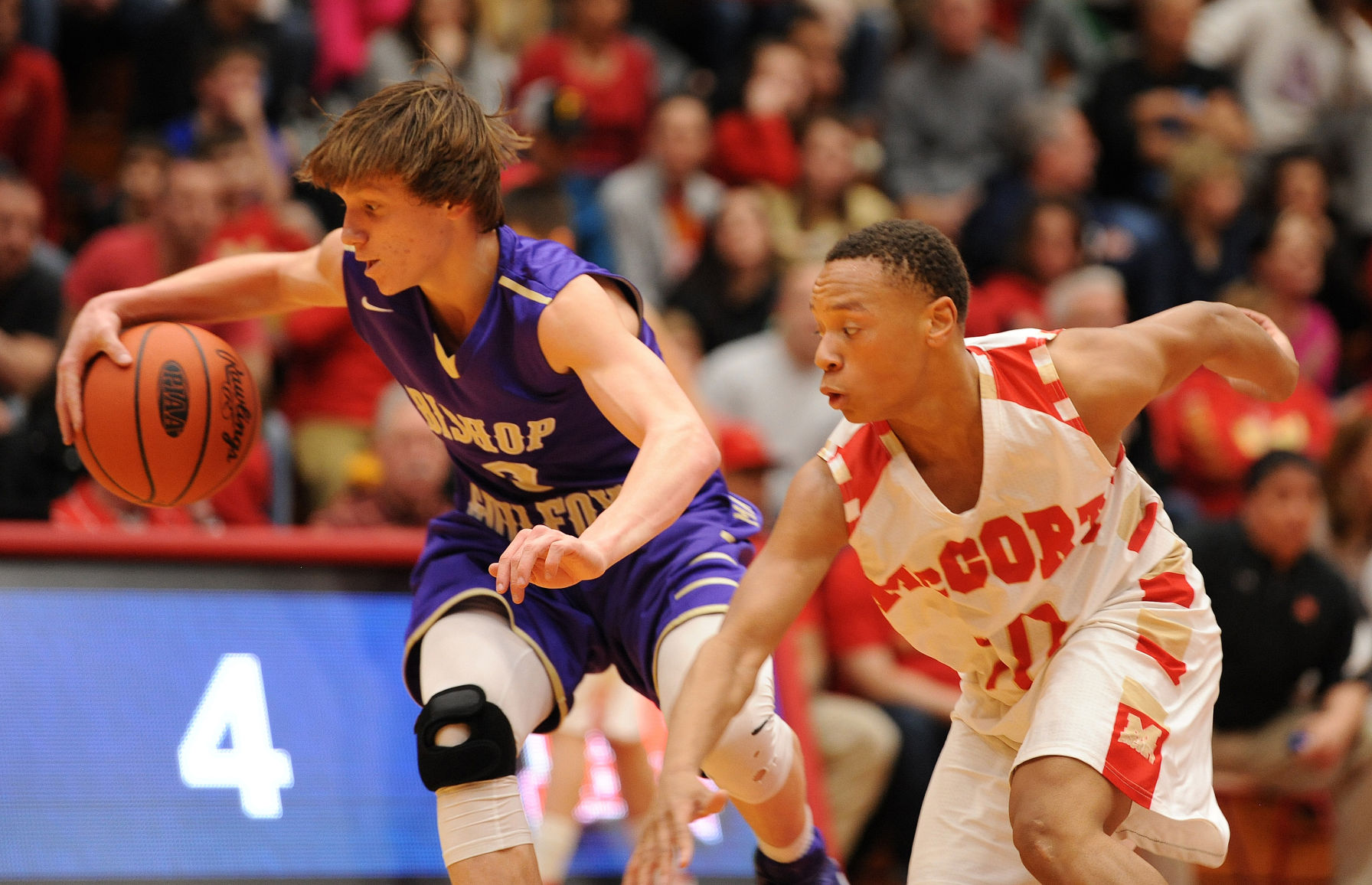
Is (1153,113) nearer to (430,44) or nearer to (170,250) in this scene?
(430,44)

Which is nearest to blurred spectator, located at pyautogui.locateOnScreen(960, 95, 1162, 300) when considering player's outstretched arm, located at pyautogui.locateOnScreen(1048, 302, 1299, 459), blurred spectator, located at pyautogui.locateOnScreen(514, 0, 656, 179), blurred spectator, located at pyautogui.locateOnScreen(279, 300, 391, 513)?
blurred spectator, located at pyautogui.locateOnScreen(514, 0, 656, 179)

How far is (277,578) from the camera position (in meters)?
5.18

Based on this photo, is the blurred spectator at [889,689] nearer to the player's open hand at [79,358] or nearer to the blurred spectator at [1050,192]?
the blurred spectator at [1050,192]

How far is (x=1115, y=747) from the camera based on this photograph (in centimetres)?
310

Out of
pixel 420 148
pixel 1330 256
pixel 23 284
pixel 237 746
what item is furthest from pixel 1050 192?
pixel 420 148

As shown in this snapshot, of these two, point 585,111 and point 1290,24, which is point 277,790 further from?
point 1290,24

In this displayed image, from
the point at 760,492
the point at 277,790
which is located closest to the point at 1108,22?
the point at 760,492

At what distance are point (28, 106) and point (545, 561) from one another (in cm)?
599

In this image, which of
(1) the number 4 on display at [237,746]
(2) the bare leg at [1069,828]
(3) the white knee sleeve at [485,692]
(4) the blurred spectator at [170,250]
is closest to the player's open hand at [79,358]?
(3) the white knee sleeve at [485,692]

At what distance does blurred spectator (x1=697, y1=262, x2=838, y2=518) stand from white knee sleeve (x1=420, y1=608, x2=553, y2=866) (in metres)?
3.54

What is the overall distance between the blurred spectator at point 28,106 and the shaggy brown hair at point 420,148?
4.93 m

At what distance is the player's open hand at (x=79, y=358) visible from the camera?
3.83m

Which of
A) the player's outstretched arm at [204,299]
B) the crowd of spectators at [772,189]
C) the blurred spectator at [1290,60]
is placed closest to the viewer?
the player's outstretched arm at [204,299]

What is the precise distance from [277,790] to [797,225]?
15.1 ft
